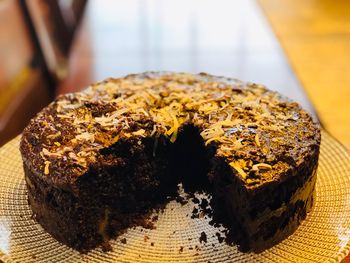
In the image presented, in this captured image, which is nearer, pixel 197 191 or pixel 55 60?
pixel 197 191

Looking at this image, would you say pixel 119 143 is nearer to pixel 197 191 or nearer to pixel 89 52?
pixel 197 191

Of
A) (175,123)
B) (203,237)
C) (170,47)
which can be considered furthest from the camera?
(170,47)

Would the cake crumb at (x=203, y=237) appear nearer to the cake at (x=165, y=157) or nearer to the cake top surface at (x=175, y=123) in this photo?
the cake at (x=165, y=157)

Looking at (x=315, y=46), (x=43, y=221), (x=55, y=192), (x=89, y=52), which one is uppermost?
(x=55, y=192)

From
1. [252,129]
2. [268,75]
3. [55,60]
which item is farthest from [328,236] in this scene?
[55,60]

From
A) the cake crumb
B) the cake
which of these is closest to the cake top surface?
the cake

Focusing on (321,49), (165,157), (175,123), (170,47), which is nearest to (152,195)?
(165,157)

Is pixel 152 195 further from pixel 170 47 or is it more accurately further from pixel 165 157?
pixel 170 47

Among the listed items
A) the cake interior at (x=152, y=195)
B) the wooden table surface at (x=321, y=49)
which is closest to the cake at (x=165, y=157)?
the cake interior at (x=152, y=195)
